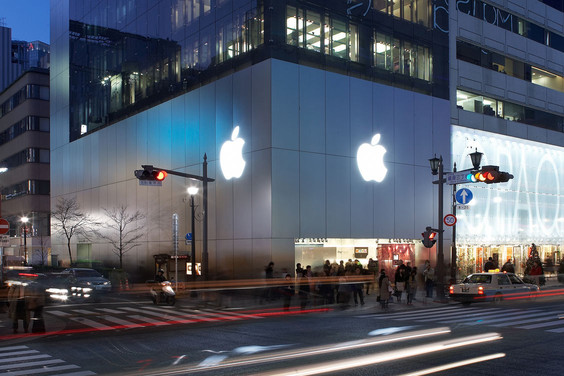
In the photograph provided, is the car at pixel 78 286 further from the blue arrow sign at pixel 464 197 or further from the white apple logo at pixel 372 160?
the blue arrow sign at pixel 464 197

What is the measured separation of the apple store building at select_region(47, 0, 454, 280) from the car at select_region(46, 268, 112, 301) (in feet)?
20.7

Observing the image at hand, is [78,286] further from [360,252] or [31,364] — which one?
[31,364]

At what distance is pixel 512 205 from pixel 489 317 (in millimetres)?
27581

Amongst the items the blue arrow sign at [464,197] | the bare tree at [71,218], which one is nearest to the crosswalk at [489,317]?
the blue arrow sign at [464,197]

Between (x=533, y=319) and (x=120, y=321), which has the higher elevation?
(x=533, y=319)

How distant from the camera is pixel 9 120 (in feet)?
257

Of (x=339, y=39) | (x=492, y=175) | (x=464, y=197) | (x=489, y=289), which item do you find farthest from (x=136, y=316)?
(x=339, y=39)

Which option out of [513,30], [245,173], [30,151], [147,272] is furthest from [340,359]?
[30,151]

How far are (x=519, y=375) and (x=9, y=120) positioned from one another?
265ft

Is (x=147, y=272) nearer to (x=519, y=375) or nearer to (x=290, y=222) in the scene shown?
(x=290, y=222)

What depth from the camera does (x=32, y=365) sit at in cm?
1221

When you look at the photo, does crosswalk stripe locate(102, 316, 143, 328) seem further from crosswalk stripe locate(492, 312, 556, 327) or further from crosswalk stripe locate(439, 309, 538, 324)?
crosswalk stripe locate(492, 312, 556, 327)

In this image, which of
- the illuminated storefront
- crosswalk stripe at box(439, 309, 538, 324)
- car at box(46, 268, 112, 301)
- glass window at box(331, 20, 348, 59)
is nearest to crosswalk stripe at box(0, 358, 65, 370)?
crosswalk stripe at box(439, 309, 538, 324)

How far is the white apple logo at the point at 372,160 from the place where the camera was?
116 ft
